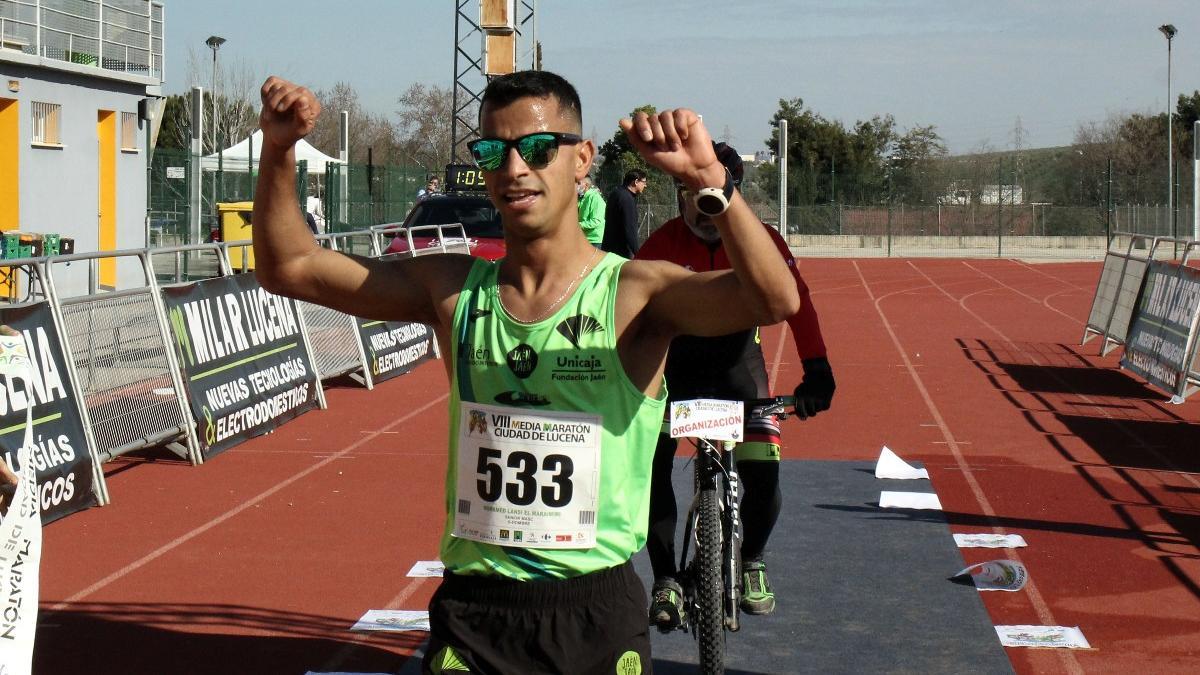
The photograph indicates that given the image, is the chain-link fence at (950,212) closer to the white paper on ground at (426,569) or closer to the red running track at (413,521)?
the red running track at (413,521)

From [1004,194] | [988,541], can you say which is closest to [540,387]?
[988,541]

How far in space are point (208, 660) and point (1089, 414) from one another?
30.4 ft

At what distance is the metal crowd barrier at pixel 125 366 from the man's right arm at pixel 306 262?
6.21 m

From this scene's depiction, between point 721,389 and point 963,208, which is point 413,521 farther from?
point 963,208

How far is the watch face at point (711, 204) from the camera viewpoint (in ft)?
9.38

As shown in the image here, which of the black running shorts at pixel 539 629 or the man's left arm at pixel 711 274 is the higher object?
the man's left arm at pixel 711 274

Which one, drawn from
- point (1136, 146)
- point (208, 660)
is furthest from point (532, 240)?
point (1136, 146)

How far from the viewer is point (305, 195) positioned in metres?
31.8

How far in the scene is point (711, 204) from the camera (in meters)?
2.88

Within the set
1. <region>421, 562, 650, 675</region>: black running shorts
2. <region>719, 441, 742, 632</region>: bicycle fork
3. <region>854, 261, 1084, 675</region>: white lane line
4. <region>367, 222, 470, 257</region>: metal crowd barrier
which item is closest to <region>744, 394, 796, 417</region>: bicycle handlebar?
<region>719, 441, 742, 632</region>: bicycle fork

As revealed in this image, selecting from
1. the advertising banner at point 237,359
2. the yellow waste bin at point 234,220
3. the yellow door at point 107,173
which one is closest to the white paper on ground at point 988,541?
the advertising banner at point 237,359

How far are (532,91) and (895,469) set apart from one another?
742cm

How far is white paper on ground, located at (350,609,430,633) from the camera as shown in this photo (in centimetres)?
647

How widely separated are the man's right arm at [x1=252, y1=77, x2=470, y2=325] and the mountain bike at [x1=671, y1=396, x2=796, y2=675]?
205 cm
